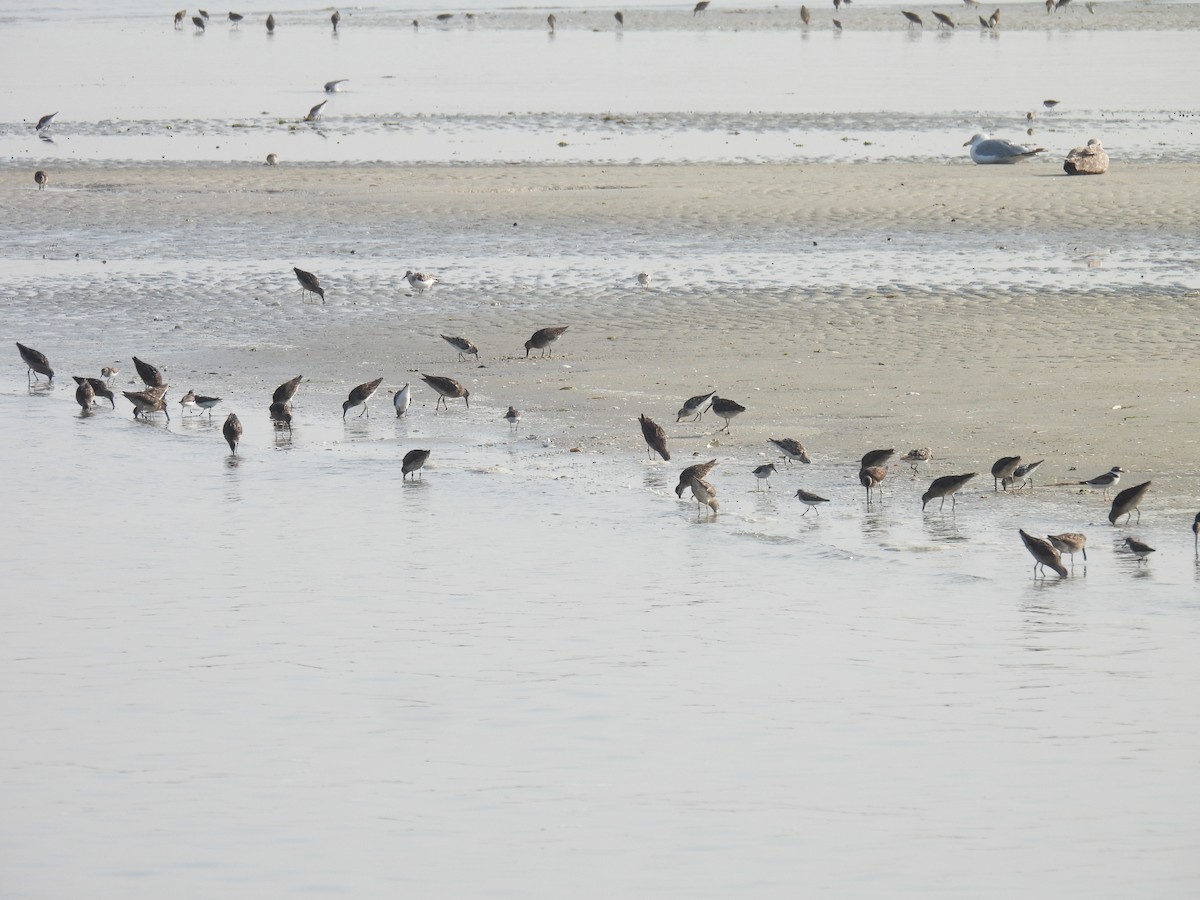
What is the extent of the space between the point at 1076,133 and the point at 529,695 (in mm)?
28229

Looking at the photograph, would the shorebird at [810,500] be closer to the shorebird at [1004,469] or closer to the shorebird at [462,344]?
the shorebird at [1004,469]

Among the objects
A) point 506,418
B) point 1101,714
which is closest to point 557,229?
point 506,418

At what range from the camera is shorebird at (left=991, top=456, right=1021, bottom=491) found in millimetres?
12117

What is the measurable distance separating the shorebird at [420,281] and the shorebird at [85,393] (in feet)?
16.6

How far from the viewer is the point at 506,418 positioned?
48.8ft

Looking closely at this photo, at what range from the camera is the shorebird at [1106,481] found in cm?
1187

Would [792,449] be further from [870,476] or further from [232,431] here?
[232,431]

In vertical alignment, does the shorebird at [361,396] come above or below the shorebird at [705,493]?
above

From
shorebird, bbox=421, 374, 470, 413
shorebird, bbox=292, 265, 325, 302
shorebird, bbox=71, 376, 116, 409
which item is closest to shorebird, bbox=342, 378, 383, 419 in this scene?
shorebird, bbox=421, 374, 470, 413

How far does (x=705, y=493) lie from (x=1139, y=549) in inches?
115

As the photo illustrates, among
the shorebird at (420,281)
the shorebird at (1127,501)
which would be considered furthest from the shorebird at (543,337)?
the shorebird at (1127,501)

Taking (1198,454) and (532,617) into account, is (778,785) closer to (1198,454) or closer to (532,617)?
(532,617)

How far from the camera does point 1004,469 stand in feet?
39.9

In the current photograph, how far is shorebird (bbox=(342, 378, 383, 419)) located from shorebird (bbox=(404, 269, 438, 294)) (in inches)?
189
